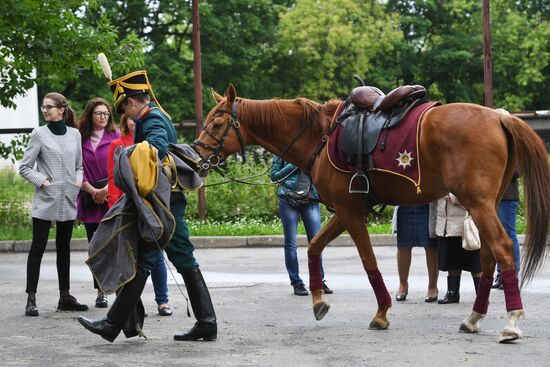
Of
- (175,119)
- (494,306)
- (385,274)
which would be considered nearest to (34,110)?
(175,119)

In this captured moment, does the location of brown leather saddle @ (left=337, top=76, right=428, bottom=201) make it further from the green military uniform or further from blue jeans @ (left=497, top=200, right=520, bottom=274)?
blue jeans @ (left=497, top=200, right=520, bottom=274)

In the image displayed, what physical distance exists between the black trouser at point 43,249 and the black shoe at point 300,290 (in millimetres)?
2416

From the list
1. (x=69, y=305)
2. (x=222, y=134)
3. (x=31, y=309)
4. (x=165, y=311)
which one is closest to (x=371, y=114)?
(x=222, y=134)

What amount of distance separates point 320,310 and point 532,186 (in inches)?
79.3

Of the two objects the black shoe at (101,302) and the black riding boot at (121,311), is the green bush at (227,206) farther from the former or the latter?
the black riding boot at (121,311)

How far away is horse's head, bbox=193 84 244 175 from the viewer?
955cm

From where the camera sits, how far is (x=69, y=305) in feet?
34.4

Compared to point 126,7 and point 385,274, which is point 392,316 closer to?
point 385,274

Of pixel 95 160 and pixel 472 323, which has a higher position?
pixel 95 160

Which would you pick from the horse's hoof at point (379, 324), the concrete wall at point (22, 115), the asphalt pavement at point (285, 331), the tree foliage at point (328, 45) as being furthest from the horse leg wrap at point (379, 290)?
the tree foliage at point (328, 45)

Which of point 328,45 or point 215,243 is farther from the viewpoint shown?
point 328,45

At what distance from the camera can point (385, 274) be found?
13.4 metres

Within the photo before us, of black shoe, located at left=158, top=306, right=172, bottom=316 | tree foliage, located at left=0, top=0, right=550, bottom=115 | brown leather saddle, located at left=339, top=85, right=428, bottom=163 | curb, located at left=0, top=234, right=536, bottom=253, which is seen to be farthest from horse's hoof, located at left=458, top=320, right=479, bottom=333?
tree foliage, located at left=0, top=0, right=550, bottom=115

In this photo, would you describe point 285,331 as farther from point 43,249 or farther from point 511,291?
point 43,249
